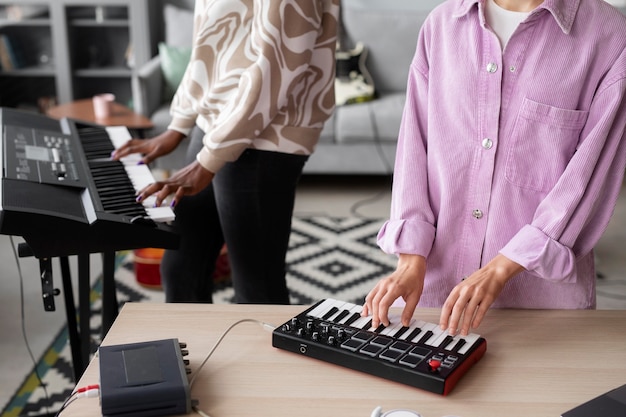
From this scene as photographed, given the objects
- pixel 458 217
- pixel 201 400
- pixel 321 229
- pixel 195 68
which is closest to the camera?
pixel 201 400

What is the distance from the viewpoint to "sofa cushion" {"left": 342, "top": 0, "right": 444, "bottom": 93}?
4.50 meters

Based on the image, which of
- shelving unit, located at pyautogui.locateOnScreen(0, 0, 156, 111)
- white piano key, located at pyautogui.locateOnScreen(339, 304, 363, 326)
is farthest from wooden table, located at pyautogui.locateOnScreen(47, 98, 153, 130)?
white piano key, located at pyautogui.locateOnScreen(339, 304, 363, 326)

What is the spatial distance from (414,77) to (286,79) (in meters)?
0.30

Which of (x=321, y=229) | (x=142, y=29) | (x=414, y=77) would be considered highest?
(x=414, y=77)

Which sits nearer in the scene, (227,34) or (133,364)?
(133,364)

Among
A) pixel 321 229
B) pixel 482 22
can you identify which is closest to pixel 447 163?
pixel 482 22

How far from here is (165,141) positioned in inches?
75.4

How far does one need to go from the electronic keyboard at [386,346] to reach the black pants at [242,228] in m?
0.52

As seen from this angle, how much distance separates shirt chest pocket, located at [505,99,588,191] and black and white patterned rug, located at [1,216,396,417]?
5.05ft

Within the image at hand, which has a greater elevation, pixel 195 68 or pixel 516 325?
pixel 195 68

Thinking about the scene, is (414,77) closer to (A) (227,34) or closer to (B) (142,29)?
(A) (227,34)

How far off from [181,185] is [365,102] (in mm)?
2784

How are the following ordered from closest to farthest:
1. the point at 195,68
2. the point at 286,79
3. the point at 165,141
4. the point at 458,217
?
1. the point at 458,217
2. the point at 286,79
3. the point at 195,68
4. the point at 165,141

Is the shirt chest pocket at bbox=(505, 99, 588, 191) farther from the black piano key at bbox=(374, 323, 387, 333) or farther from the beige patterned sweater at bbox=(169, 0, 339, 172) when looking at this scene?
the beige patterned sweater at bbox=(169, 0, 339, 172)
